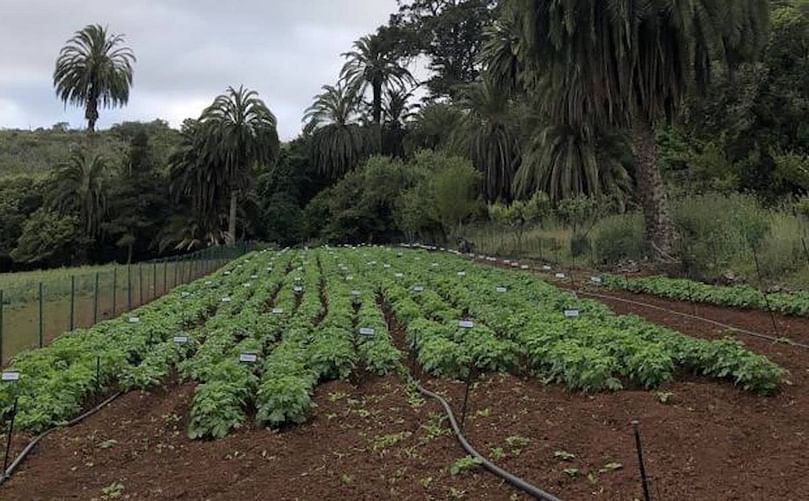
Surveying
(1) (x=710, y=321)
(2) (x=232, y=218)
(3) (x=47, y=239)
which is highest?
(2) (x=232, y=218)

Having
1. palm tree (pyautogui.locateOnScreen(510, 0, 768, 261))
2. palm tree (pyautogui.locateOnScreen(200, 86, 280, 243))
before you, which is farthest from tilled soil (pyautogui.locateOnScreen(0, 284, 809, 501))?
palm tree (pyautogui.locateOnScreen(200, 86, 280, 243))

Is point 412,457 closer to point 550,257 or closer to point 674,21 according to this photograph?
point 674,21

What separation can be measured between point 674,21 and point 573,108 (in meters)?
3.80

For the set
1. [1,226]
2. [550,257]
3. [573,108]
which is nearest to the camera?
[573,108]

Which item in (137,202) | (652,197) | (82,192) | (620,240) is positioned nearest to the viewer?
(652,197)

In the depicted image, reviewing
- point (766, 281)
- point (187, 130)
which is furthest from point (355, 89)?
point (766, 281)

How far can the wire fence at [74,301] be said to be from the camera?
476 inches

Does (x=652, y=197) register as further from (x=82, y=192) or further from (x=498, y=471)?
(x=82, y=192)

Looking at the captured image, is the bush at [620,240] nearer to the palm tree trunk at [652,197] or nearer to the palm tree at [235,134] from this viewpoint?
the palm tree trunk at [652,197]

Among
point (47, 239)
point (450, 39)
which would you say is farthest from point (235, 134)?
point (450, 39)

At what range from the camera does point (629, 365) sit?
6406mm

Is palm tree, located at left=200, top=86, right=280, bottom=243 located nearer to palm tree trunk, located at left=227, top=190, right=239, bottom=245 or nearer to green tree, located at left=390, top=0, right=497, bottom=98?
palm tree trunk, located at left=227, top=190, right=239, bottom=245

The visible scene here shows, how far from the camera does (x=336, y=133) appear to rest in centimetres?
5344

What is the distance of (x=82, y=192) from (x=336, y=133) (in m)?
18.3
